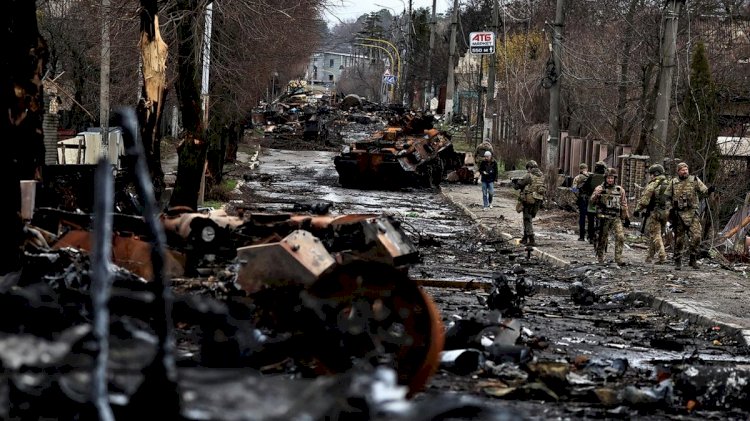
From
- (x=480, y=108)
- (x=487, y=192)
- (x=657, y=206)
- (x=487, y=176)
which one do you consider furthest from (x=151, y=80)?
(x=480, y=108)

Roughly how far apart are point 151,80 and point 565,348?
9730 millimetres

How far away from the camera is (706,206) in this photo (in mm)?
23734

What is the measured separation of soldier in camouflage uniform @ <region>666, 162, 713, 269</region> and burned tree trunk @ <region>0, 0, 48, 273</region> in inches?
405

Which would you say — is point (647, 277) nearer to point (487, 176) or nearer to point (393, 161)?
point (487, 176)

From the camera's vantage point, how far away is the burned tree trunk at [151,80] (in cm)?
1834

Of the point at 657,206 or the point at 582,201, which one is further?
the point at 582,201

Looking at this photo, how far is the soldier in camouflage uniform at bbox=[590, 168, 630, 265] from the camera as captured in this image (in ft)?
62.7

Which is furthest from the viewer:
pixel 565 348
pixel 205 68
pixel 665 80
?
pixel 205 68

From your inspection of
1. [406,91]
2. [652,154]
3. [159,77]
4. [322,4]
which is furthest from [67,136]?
[406,91]

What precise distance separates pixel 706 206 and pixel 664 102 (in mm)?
3501

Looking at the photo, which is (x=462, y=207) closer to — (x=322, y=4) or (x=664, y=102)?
(x=322, y=4)

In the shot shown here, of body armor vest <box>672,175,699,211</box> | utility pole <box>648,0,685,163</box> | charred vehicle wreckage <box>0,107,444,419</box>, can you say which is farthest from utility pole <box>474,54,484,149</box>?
charred vehicle wreckage <box>0,107,444,419</box>

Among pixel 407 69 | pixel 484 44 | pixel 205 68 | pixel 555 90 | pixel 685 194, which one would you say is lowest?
pixel 685 194

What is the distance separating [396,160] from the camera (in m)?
36.3
